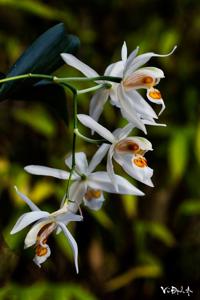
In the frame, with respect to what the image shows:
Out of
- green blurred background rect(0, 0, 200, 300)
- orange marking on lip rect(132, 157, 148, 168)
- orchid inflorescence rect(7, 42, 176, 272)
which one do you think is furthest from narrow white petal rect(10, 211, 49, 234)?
green blurred background rect(0, 0, 200, 300)

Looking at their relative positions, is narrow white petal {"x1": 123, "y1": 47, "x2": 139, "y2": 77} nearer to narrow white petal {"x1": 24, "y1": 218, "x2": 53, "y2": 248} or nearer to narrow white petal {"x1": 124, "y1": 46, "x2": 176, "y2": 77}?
narrow white petal {"x1": 124, "y1": 46, "x2": 176, "y2": 77}

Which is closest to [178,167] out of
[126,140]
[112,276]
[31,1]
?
[112,276]

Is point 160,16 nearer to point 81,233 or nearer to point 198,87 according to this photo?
point 198,87

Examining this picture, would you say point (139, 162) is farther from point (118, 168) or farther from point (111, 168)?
point (118, 168)

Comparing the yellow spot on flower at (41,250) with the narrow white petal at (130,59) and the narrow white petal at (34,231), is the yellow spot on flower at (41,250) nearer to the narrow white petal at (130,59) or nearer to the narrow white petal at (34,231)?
the narrow white petal at (34,231)

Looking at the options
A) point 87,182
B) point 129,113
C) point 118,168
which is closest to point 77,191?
point 87,182

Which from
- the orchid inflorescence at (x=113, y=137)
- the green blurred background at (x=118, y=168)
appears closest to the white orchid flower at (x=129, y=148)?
the orchid inflorescence at (x=113, y=137)
